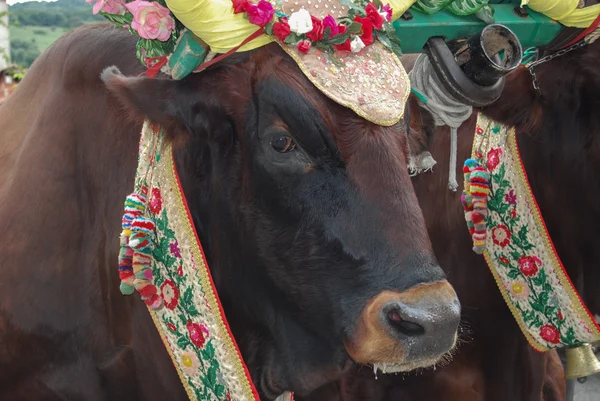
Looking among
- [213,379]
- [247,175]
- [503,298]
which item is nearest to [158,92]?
[247,175]

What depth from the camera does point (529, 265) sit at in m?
3.19

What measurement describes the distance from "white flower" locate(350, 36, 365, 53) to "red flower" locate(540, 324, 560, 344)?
149cm

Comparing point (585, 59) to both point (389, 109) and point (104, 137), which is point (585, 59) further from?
point (104, 137)

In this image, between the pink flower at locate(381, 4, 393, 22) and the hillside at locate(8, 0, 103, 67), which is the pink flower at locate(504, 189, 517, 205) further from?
the hillside at locate(8, 0, 103, 67)

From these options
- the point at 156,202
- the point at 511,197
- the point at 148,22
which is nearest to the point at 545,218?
the point at 511,197

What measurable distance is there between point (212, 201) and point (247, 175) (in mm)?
196

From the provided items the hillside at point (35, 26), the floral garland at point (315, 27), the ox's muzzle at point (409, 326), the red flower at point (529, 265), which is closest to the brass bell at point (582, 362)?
the red flower at point (529, 265)

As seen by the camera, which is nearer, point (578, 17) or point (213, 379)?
point (213, 379)

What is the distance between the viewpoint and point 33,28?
62.4 ft

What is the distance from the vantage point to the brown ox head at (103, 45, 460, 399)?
81.9 inches

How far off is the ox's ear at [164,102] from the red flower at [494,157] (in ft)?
4.24

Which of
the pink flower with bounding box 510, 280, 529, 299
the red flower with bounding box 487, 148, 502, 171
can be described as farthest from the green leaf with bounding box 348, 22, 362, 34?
the pink flower with bounding box 510, 280, 529, 299

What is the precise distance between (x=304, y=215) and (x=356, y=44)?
1.59 ft

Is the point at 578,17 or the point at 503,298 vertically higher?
the point at 578,17
